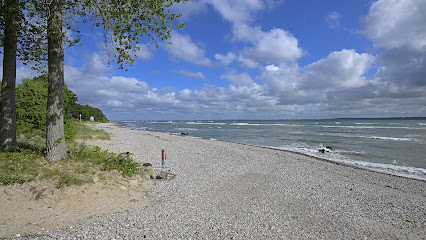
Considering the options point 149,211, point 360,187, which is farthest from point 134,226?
point 360,187

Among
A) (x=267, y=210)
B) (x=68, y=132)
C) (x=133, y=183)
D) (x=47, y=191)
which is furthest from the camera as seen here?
(x=68, y=132)

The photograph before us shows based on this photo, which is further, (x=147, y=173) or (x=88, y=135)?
(x=88, y=135)

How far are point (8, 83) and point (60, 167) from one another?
12.8 feet

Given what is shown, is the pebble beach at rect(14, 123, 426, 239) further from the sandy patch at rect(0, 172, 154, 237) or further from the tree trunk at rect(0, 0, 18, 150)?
the tree trunk at rect(0, 0, 18, 150)

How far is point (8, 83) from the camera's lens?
7.95 m

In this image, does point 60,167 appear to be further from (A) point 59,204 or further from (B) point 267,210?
(B) point 267,210

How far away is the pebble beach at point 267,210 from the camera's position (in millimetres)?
5172

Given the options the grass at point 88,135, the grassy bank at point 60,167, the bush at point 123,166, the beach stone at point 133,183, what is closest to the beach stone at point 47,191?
the grassy bank at point 60,167

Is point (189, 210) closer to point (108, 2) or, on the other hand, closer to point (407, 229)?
point (407, 229)

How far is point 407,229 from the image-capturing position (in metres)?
5.92

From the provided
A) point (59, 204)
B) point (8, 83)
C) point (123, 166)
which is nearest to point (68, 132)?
point (8, 83)

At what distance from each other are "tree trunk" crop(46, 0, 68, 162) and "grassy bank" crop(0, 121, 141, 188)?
491mm

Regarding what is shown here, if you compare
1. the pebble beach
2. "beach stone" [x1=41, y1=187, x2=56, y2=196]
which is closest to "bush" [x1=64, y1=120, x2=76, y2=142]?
the pebble beach

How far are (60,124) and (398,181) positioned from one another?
16051 millimetres
